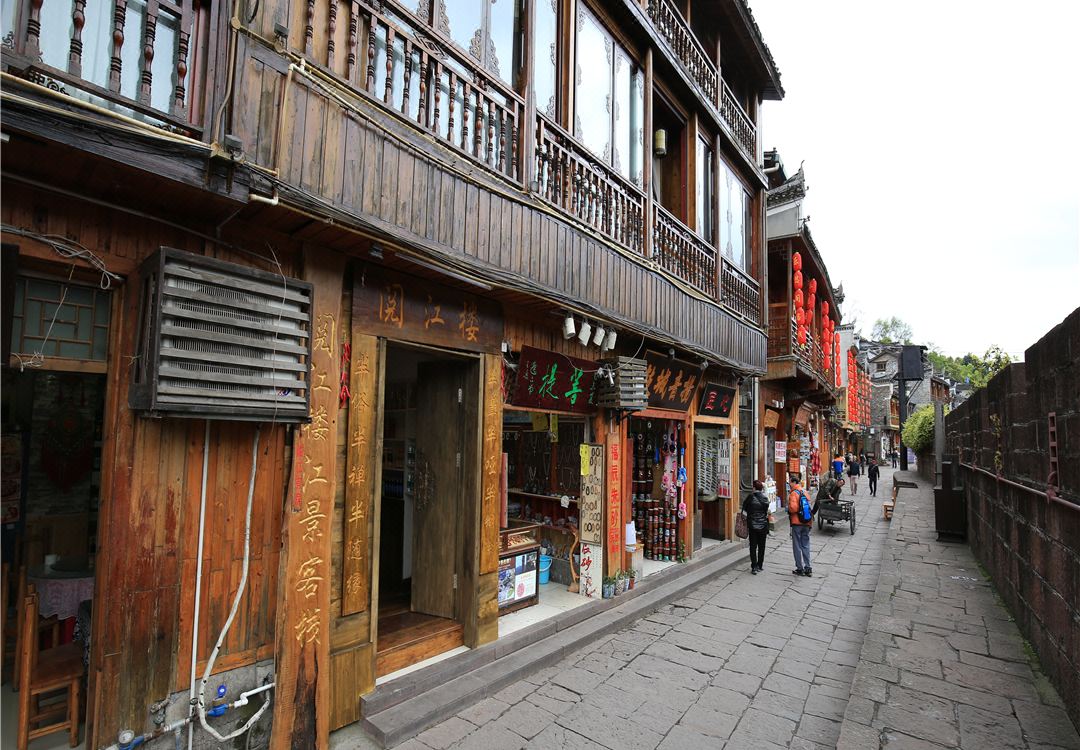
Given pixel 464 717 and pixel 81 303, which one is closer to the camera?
pixel 81 303

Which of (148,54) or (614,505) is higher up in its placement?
(148,54)

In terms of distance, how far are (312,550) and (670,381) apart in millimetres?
6890

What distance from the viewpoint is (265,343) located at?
12.7ft

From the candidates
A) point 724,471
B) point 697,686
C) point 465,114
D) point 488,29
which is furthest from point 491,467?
point 724,471

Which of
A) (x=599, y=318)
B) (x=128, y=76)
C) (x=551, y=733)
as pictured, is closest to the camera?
(x=128, y=76)

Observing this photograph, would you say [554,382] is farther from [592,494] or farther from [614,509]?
[614,509]

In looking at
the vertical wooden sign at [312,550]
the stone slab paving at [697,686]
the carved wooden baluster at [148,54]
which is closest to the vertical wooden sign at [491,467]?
the stone slab paving at [697,686]

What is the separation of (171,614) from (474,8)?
6.03 m

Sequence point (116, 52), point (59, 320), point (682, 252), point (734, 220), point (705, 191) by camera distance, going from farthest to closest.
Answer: point (734, 220)
point (705, 191)
point (682, 252)
point (59, 320)
point (116, 52)

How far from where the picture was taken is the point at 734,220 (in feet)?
41.5

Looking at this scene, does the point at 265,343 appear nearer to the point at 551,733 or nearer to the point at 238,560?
the point at 238,560

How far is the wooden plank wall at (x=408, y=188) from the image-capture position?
3.85 metres

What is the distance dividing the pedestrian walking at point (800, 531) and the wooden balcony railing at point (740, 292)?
4.00 metres

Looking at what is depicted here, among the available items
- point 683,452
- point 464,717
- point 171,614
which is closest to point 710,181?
point 683,452
